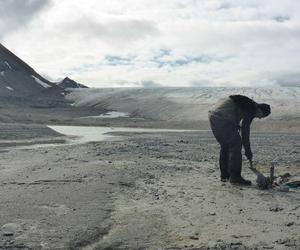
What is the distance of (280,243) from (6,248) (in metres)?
3.15

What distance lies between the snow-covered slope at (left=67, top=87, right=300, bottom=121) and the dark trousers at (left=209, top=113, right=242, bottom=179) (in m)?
45.7

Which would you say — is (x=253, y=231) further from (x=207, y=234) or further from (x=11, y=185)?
(x=11, y=185)

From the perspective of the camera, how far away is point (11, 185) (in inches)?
415

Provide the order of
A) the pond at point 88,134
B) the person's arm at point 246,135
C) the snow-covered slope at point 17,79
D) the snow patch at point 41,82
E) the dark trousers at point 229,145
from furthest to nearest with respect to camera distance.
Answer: the snow patch at point 41,82, the snow-covered slope at point 17,79, the pond at point 88,134, the person's arm at point 246,135, the dark trousers at point 229,145

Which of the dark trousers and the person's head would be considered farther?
the person's head

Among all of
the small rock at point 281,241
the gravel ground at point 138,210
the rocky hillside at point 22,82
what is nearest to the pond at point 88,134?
the gravel ground at point 138,210

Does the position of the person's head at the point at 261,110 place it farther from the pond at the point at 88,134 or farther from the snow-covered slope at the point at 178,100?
the snow-covered slope at the point at 178,100

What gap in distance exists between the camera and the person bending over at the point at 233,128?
1098 cm

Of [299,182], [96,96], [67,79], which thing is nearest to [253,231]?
[299,182]

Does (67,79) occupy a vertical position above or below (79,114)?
above

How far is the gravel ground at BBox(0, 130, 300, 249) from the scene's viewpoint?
6.61 metres

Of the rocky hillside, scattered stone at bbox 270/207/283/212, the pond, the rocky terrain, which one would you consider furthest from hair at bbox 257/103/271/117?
the rocky hillside

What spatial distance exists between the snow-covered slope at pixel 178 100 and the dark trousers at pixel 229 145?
4574 cm

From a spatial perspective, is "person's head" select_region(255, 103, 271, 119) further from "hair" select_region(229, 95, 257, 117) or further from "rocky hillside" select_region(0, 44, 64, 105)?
"rocky hillside" select_region(0, 44, 64, 105)
